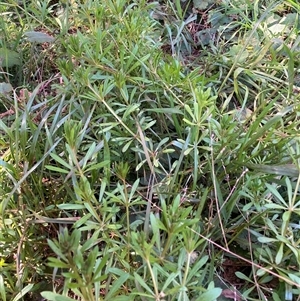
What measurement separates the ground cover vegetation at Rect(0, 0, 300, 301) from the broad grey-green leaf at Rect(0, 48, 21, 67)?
6.8 inches

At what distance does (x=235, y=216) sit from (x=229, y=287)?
0.63 ft

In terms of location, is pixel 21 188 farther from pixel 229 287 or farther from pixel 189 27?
pixel 189 27

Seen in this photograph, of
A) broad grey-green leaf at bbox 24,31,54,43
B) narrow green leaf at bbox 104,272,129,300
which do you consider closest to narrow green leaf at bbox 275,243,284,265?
narrow green leaf at bbox 104,272,129,300

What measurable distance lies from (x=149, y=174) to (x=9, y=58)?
0.73 meters

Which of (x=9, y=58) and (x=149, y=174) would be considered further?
(x=9, y=58)

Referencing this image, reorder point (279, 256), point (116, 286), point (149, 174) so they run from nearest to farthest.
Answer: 1. point (116, 286)
2. point (279, 256)
3. point (149, 174)

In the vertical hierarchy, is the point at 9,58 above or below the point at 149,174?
above

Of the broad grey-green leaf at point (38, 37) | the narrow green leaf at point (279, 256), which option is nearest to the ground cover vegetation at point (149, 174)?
the narrow green leaf at point (279, 256)

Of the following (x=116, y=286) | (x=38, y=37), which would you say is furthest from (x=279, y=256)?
(x=38, y=37)

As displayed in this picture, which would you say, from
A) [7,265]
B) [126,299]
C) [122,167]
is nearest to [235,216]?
[122,167]

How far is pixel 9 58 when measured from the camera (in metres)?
1.58

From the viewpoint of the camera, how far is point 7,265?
1.09m

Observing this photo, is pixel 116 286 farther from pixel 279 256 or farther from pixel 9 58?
pixel 9 58

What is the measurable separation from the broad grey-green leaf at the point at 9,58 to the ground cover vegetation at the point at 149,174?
17 centimetres
